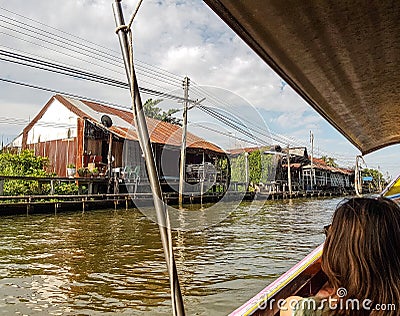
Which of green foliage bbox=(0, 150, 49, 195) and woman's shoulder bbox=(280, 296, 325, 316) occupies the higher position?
green foliage bbox=(0, 150, 49, 195)

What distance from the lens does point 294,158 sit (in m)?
35.3

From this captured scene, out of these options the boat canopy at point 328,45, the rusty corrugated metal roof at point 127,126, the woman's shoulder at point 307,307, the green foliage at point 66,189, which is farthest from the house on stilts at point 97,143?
the woman's shoulder at point 307,307

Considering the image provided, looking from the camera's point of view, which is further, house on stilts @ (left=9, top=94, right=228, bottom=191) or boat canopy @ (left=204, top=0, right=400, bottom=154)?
house on stilts @ (left=9, top=94, right=228, bottom=191)

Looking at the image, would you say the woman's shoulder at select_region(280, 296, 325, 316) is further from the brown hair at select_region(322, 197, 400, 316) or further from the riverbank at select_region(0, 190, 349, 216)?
the riverbank at select_region(0, 190, 349, 216)

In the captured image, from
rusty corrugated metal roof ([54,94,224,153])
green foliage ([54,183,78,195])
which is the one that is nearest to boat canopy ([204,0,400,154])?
green foliage ([54,183,78,195])

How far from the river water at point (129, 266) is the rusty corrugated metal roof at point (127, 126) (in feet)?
27.1

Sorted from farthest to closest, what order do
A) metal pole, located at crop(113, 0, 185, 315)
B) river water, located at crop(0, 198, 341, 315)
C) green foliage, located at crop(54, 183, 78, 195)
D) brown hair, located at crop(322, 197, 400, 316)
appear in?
1. green foliage, located at crop(54, 183, 78, 195)
2. river water, located at crop(0, 198, 341, 315)
3. brown hair, located at crop(322, 197, 400, 316)
4. metal pole, located at crop(113, 0, 185, 315)

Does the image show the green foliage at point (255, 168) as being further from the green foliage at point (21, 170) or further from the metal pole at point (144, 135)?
the metal pole at point (144, 135)


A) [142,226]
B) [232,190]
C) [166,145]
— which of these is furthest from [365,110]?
[232,190]

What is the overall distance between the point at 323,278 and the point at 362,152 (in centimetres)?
336

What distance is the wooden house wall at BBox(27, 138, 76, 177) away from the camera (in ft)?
61.1

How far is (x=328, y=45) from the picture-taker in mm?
1864

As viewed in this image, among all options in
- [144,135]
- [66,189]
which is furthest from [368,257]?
[66,189]

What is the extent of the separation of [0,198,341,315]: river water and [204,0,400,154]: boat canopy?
2.58 meters
